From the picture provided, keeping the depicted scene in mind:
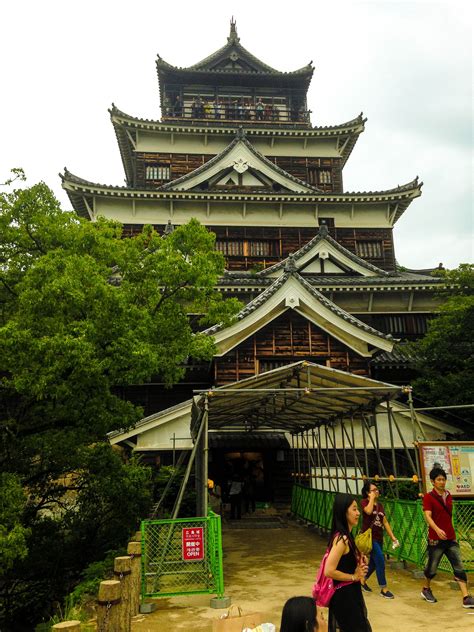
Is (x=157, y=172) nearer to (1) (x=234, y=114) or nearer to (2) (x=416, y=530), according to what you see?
(1) (x=234, y=114)

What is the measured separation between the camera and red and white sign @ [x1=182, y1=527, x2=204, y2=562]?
776cm

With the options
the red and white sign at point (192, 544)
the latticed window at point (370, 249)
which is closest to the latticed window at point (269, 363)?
the red and white sign at point (192, 544)

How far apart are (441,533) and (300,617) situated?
4.83 metres

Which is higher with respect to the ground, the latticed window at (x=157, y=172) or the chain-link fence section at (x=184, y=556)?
the latticed window at (x=157, y=172)

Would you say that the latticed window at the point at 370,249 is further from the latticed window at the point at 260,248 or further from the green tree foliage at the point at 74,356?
the green tree foliage at the point at 74,356

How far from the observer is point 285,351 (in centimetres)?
1783

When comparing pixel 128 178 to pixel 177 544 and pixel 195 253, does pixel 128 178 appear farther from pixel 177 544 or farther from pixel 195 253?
pixel 177 544

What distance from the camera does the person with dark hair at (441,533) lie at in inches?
276

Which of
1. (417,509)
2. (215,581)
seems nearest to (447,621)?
(417,509)

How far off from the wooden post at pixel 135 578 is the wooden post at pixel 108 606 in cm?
127

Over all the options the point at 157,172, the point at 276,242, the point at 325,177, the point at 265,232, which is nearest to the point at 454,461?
the point at 276,242

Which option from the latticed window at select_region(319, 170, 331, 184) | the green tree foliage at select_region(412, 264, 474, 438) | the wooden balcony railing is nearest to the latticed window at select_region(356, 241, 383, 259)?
the latticed window at select_region(319, 170, 331, 184)

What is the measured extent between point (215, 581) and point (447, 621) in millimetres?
3293

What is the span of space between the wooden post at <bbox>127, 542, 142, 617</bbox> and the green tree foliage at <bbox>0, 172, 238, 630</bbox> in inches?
76.9
